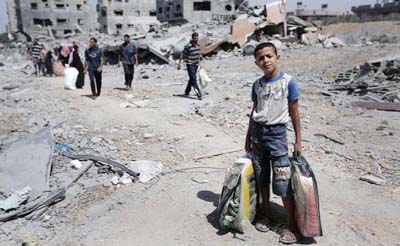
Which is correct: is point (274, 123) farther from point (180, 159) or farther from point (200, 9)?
point (200, 9)

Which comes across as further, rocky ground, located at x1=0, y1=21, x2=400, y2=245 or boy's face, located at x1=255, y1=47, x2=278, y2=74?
rocky ground, located at x1=0, y1=21, x2=400, y2=245

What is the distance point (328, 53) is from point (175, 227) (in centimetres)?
1496

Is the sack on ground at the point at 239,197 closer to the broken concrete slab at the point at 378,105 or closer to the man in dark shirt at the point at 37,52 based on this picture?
the broken concrete slab at the point at 378,105

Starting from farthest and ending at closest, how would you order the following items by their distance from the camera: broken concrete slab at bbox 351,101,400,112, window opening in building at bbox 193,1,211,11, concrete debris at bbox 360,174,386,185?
window opening in building at bbox 193,1,211,11
broken concrete slab at bbox 351,101,400,112
concrete debris at bbox 360,174,386,185

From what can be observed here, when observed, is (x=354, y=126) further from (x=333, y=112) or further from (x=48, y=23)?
(x=48, y=23)

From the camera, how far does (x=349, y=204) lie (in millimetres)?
3533

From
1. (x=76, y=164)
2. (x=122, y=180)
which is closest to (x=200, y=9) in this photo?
(x=76, y=164)

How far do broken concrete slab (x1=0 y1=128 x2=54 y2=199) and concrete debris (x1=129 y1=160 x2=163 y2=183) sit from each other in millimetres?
1053

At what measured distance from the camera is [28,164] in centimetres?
453

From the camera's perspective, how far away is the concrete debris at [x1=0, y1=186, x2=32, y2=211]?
3.73 m

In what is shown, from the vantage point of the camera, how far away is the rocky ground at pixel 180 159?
126 inches

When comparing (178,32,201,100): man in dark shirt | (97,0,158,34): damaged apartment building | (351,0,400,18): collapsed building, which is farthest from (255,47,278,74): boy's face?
(97,0,158,34): damaged apartment building

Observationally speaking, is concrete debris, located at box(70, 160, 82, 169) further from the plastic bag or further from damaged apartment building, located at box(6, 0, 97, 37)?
damaged apartment building, located at box(6, 0, 97, 37)

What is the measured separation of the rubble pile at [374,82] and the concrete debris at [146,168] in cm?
603
